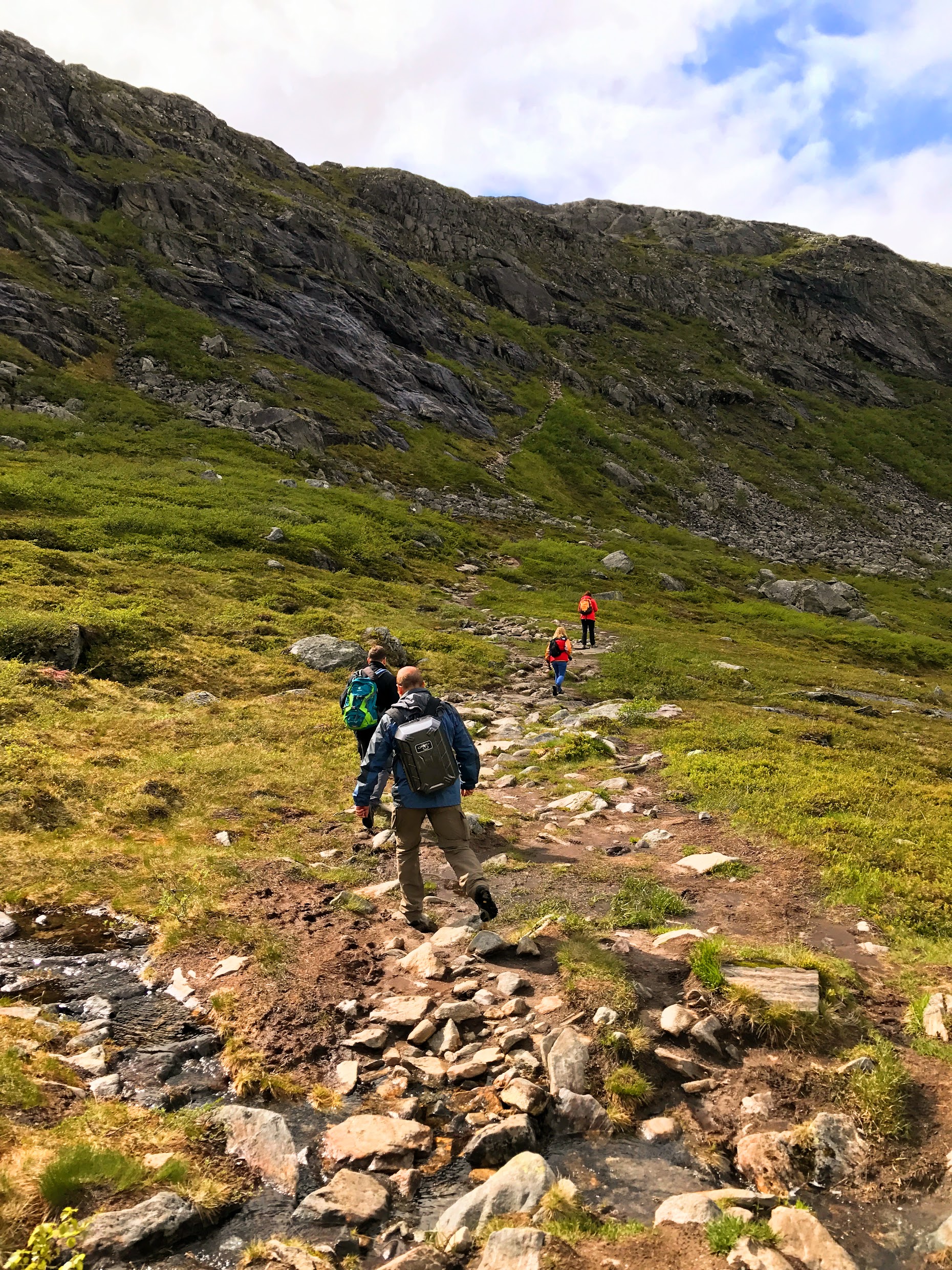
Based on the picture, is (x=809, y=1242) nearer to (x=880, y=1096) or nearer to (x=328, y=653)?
(x=880, y=1096)

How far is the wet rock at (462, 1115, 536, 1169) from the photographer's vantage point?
548 cm

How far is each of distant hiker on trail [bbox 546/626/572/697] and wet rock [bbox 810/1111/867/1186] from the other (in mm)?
18205

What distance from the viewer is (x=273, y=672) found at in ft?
72.6

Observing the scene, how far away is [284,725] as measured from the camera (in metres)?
18.2

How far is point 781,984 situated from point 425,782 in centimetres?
466

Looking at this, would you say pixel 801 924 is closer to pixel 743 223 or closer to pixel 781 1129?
pixel 781 1129

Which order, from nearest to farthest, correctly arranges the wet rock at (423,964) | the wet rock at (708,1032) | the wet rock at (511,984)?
the wet rock at (708,1032)
the wet rock at (511,984)
the wet rock at (423,964)

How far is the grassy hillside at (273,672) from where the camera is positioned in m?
11.3

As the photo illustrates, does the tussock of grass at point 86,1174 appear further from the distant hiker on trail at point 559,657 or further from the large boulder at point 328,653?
the distant hiker on trail at point 559,657

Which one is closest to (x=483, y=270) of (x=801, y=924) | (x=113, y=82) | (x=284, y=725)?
(x=113, y=82)

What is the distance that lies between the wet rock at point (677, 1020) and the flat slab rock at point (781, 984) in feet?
1.86

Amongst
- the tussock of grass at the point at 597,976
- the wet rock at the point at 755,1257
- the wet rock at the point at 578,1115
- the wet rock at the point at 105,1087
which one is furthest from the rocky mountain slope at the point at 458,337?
the wet rock at the point at 755,1257

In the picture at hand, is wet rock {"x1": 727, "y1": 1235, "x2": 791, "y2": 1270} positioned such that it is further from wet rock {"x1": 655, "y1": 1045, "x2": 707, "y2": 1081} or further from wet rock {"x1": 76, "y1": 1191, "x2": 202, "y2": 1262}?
wet rock {"x1": 76, "y1": 1191, "x2": 202, "y2": 1262}

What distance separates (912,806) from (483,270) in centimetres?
12112
